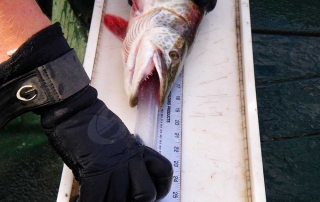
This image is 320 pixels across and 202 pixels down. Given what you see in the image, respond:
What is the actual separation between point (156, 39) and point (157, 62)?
16 cm

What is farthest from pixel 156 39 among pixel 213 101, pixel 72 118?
pixel 72 118

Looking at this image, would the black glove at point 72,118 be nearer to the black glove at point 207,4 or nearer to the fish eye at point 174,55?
the fish eye at point 174,55

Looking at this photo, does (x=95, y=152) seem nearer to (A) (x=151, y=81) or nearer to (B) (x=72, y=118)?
(B) (x=72, y=118)

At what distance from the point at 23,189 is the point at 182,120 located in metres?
0.96

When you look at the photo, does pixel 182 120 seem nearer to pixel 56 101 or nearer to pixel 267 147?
pixel 267 147

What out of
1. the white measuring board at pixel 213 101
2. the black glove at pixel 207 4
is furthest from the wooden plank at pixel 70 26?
the black glove at pixel 207 4

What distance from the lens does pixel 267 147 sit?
2211mm

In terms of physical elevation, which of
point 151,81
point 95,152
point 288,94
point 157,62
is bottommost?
point 288,94

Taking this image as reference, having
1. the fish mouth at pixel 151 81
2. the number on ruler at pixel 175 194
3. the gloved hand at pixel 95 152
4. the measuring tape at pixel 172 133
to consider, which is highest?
the gloved hand at pixel 95 152

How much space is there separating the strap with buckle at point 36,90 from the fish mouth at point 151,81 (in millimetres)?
569

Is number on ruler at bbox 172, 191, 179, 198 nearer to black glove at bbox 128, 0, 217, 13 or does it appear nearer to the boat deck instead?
the boat deck

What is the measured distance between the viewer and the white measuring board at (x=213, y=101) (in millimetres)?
1798

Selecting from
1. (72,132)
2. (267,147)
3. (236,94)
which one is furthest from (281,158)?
(72,132)

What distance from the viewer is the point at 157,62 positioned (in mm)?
1947
